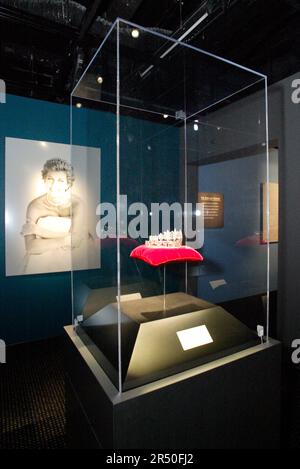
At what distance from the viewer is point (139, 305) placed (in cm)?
139

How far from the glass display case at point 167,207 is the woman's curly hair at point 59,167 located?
201 mm

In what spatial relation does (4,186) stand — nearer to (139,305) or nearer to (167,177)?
(167,177)

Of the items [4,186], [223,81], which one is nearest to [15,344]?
[4,186]

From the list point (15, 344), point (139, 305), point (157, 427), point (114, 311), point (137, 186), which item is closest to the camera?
point (157, 427)

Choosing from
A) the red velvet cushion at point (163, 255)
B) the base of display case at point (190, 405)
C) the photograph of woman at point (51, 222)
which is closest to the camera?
the base of display case at point (190, 405)

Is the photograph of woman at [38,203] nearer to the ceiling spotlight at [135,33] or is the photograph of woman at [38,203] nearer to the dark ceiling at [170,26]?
the dark ceiling at [170,26]

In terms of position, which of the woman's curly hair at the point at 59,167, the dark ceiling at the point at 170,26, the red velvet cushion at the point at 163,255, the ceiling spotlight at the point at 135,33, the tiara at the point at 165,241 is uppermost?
the dark ceiling at the point at 170,26

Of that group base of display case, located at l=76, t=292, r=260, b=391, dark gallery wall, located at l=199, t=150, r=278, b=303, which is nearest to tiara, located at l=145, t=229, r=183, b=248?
base of display case, located at l=76, t=292, r=260, b=391

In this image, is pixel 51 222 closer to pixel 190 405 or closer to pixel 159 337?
pixel 159 337

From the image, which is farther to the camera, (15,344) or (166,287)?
(15,344)

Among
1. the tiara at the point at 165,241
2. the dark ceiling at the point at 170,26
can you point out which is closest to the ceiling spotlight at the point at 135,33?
the dark ceiling at the point at 170,26

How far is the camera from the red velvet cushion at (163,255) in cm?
144

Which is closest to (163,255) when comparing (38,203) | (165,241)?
(165,241)

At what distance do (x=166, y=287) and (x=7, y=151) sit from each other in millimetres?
1871
